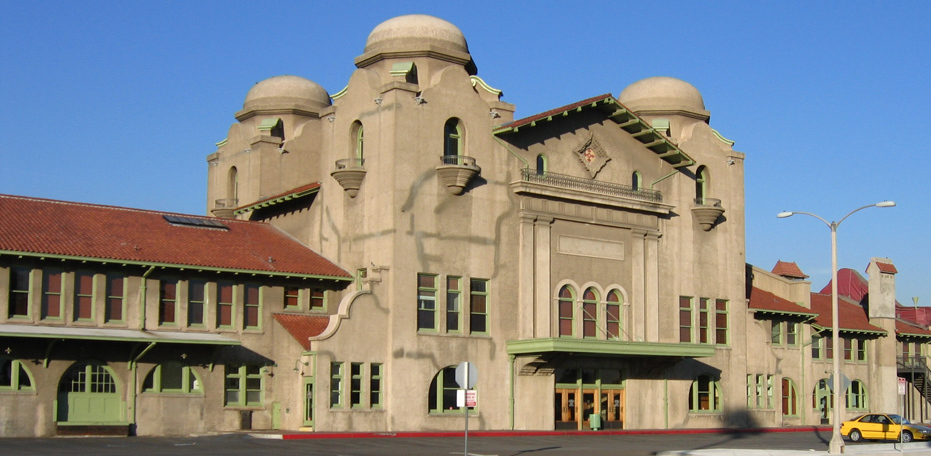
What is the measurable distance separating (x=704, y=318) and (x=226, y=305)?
23.2 meters

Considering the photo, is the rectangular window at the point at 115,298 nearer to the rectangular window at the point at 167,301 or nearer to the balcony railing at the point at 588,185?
the rectangular window at the point at 167,301

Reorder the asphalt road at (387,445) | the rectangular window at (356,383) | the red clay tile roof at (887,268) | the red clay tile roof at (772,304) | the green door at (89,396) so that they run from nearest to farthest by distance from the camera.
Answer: the asphalt road at (387,445) → the green door at (89,396) → the rectangular window at (356,383) → the red clay tile roof at (772,304) → the red clay tile roof at (887,268)

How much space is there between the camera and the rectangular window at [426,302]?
145ft

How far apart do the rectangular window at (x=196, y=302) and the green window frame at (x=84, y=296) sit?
355 cm

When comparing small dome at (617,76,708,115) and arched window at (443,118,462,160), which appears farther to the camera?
small dome at (617,76,708,115)

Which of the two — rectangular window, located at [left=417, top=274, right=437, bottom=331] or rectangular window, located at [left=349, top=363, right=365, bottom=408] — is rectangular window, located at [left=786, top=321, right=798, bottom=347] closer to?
rectangular window, located at [left=417, top=274, right=437, bottom=331]

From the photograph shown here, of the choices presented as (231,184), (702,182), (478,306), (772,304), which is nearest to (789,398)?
(772,304)

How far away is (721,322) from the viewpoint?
5453 cm

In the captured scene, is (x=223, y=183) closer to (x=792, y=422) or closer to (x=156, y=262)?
(x=156, y=262)

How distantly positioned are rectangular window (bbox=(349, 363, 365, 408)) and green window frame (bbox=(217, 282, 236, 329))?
4.89m

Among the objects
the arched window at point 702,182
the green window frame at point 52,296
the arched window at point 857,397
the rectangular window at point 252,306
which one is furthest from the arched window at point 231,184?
the arched window at point 857,397

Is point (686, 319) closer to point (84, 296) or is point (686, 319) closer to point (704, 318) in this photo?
point (704, 318)

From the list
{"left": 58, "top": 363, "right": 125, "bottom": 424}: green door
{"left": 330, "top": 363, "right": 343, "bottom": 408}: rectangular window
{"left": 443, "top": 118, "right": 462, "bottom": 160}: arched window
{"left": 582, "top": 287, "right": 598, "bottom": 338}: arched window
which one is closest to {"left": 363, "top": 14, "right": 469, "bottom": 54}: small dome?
{"left": 443, "top": 118, "right": 462, "bottom": 160}: arched window

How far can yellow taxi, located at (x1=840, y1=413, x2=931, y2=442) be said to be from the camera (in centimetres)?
4516
